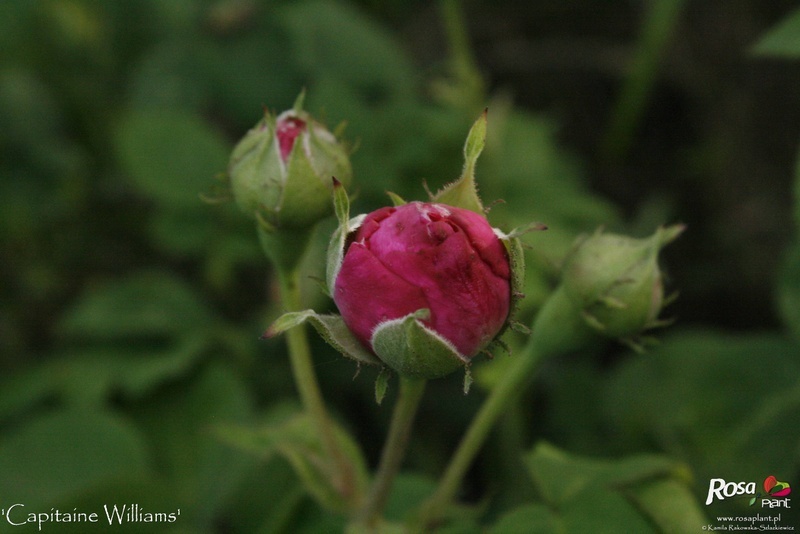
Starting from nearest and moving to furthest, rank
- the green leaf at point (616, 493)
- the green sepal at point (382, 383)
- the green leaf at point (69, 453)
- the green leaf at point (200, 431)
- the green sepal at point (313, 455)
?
the green sepal at point (382, 383) → the green leaf at point (616, 493) → the green sepal at point (313, 455) → the green leaf at point (69, 453) → the green leaf at point (200, 431)

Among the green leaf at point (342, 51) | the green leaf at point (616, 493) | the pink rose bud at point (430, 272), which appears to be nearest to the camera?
the pink rose bud at point (430, 272)

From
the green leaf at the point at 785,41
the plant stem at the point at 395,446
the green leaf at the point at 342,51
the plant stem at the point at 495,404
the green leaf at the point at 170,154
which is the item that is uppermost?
the green leaf at the point at 342,51

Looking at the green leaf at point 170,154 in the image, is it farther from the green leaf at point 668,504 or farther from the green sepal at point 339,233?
Result: the green leaf at point 668,504

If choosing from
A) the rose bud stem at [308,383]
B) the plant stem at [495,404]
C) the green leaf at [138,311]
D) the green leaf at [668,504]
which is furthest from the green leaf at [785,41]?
the green leaf at [138,311]

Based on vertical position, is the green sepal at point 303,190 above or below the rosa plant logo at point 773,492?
above

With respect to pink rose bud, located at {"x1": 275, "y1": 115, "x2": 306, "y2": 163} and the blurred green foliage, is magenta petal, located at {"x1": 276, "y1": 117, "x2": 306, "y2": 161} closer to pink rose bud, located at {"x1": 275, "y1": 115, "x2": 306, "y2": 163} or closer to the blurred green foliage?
pink rose bud, located at {"x1": 275, "y1": 115, "x2": 306, "y2": 163}

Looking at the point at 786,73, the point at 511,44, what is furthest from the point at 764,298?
the point at 511,44
